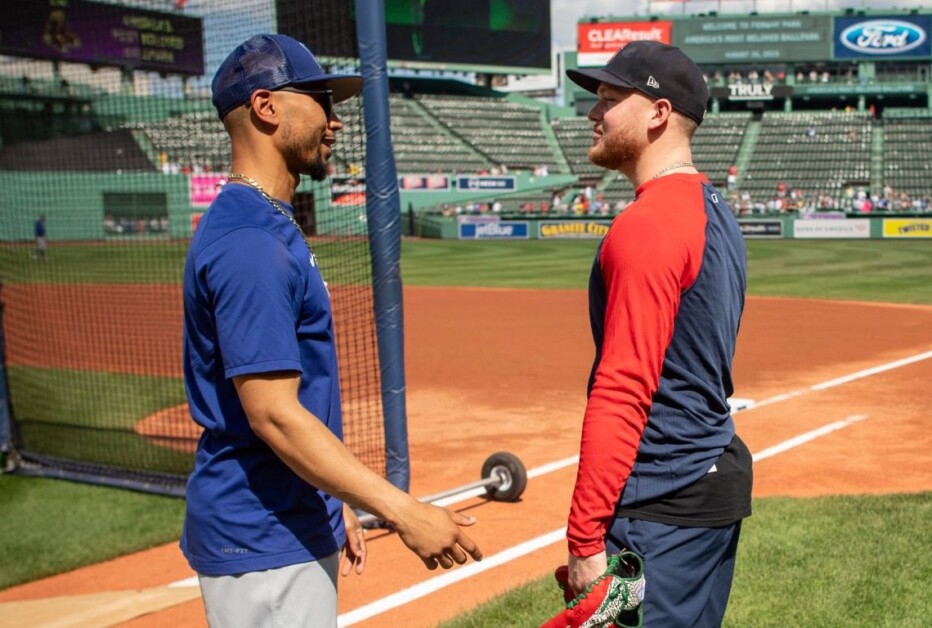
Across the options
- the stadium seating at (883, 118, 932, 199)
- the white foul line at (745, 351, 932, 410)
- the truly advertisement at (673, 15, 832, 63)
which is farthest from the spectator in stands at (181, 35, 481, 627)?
the truly advertisement at (673, 15, 832, 63)

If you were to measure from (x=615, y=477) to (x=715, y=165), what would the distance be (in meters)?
56.8

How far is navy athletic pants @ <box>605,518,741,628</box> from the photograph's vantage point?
2764 mm

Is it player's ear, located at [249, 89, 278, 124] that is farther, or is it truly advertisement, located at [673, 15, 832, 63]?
truly advertisement, located at [673, 15, 832, 63]

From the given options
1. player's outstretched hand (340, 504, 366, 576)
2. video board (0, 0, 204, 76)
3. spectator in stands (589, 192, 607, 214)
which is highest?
video board (0, 0, 204, 76)

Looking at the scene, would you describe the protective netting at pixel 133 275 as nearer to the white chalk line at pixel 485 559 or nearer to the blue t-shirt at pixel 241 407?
the white chalk line at pixel 485 559

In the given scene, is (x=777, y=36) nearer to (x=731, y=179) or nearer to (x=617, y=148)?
(x=731, y=179)

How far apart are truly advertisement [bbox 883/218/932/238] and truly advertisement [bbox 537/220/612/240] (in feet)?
36.3

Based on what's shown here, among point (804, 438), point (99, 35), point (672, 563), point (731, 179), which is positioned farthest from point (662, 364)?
point (731, 179)

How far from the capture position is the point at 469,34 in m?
57.0

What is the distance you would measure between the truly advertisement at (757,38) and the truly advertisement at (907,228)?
28521 mm

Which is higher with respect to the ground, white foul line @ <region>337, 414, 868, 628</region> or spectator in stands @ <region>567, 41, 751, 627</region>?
spectator in stands @ <region>567, 41, 751, 627</region>

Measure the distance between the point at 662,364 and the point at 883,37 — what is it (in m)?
69.2

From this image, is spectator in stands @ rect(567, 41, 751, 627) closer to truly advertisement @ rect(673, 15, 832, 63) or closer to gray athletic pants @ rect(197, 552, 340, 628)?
gray athletic pants @ rect(197, 552, 340, 628)

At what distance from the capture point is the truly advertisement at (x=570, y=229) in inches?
1693
